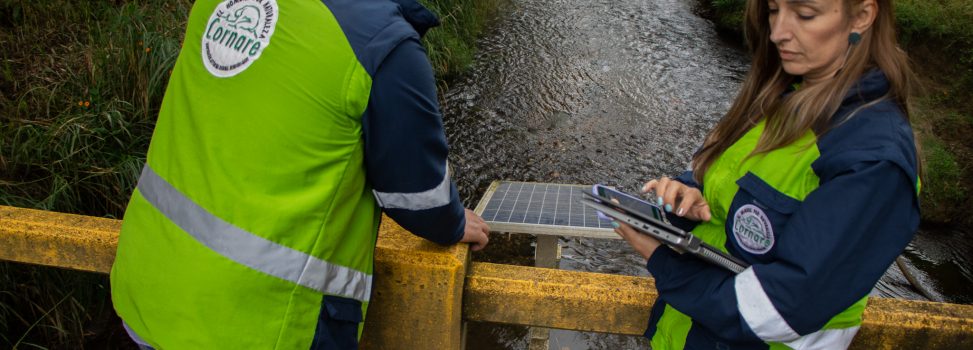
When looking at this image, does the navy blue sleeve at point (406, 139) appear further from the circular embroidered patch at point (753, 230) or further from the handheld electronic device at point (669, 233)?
the circular embroidered patch at point (753, 230)

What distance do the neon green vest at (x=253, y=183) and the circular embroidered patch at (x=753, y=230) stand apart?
0.85 m

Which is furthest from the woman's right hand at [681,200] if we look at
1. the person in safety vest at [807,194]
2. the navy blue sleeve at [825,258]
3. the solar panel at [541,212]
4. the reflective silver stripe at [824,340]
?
the solar panel at [541,212]

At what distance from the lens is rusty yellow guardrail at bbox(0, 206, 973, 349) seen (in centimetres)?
194

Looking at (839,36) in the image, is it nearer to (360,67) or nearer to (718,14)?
(360,67)

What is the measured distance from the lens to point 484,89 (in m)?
7.26

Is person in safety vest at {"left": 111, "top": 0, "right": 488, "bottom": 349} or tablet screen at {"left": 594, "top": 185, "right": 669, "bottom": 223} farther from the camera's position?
tablet screen at {"left": 594, "top": 185, "right": 669, "bottom": 223}

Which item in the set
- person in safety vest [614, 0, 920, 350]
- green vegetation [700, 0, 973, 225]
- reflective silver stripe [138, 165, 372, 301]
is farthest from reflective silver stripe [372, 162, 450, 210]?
green vegetation [700, 0, 973, 225]

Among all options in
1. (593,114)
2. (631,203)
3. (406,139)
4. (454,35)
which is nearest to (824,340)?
(631,203)

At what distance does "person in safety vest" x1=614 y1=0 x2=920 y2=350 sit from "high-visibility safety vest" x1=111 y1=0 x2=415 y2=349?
74 centimetres

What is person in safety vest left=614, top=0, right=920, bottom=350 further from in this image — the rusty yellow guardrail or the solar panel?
the solar panel

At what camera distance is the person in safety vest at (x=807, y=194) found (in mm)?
1217

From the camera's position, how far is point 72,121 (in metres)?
3.93

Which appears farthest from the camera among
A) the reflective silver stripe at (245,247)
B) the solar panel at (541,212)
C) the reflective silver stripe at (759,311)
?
the solar panel at (541,212)

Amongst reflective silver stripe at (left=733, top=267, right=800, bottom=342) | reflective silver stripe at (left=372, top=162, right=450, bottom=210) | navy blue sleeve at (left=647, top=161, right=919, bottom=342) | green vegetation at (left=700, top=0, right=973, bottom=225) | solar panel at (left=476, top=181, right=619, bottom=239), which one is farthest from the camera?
green vegetation at (left=700, top=0, right=973, bottom=225)
